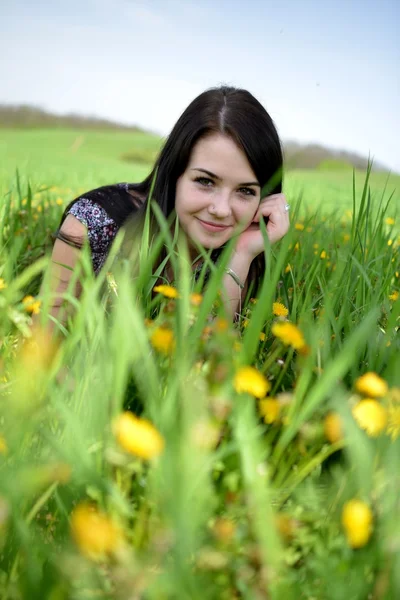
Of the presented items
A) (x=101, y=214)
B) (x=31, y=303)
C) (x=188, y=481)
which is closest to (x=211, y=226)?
(x=101, y=214)

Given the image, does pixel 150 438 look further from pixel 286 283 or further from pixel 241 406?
pixel 286 283

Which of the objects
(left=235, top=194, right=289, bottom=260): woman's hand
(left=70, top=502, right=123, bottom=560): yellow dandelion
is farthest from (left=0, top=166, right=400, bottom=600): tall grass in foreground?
(left=235, top=194, right=289, bottom=260): woman's hand

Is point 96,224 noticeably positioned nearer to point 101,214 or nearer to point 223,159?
point 101,214

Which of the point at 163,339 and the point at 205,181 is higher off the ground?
the point at 205,181

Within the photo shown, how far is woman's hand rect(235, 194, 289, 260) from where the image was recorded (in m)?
2.24

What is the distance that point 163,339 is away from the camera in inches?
34.4

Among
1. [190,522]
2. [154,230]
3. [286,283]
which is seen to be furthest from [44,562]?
[154,230]

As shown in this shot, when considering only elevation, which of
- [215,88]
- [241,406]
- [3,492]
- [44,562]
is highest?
[215,88]

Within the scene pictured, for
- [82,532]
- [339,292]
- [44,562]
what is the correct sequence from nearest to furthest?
[82,532] < [44,562] < [339,292]

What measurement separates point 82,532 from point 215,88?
7.26ft

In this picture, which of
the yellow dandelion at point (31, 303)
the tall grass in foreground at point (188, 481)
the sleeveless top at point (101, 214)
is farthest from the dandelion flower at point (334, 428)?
the sleeveless top at point (101, 214)

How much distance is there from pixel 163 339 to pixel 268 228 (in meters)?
1.53

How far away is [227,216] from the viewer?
2199mm

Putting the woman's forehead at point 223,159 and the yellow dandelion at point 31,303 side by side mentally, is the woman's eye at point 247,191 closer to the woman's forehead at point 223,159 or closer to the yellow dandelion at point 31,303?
the woman's forehead at point 223,159
